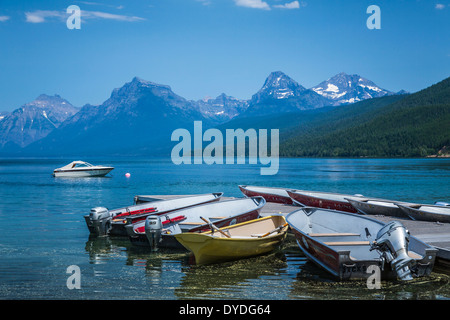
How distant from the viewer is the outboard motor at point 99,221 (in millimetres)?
23484

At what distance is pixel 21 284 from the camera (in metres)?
15.6

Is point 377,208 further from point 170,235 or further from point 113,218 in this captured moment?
point 113,218

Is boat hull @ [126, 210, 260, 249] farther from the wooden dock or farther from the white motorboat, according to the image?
the white motorboat

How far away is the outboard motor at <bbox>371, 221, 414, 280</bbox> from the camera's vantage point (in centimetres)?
1424

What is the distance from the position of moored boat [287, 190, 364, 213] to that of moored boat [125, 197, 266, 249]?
603cm

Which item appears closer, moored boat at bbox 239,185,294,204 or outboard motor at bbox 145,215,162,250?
outboard motor at bbox 145,215,162,250

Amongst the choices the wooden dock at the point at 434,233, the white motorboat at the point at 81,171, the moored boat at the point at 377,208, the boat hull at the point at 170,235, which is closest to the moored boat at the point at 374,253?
the wooden dock at the point at 434,233

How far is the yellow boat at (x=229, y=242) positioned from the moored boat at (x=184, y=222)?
45.9 inches

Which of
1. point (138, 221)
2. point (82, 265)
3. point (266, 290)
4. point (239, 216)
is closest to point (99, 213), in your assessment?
point (138, 221)

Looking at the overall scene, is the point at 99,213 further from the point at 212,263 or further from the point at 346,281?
the point at 346,281

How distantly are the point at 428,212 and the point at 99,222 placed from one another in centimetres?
1620

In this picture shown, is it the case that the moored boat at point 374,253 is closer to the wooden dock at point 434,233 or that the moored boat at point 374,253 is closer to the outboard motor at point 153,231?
the wooden dock at point 434,233

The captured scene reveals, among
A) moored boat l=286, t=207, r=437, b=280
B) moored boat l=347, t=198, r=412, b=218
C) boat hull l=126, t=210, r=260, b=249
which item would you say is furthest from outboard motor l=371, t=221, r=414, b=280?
moored boat l=347, t=198, r=412, b=218

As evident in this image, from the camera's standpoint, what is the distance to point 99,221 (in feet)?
77.0
